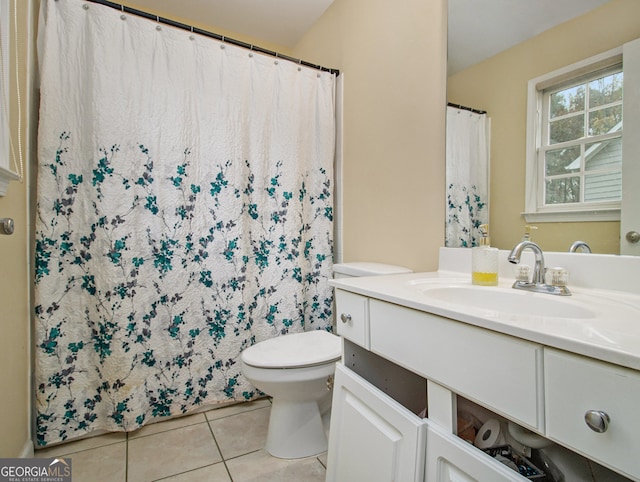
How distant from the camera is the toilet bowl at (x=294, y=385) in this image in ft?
A: 4.32

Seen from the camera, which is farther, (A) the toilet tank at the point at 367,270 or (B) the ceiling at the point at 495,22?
(A) the toilet tank at the point at 367,270

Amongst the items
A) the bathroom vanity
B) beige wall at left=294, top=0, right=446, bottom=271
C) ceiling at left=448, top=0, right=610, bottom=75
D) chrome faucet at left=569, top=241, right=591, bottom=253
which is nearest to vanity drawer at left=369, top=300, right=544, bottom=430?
the bathroom vanity

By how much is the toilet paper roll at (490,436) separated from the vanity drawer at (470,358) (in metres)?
0.19

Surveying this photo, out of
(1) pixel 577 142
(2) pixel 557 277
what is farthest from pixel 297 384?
(1) pixel 577 142

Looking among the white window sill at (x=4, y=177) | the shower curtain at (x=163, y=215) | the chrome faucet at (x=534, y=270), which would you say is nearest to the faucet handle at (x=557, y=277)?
the chrome faucet at (x=534, y=270)

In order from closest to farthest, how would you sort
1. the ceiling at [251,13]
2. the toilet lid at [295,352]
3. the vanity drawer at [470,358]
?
1. the vanity drawer at [470,358]
2. the toilet lid at [295,352]
3. the ceiling at [251,13]

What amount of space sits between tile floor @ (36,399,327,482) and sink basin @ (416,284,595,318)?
35.7 inches

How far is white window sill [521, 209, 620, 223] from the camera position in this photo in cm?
87

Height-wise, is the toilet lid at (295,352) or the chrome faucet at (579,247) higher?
the chrome faucet at (579,247)

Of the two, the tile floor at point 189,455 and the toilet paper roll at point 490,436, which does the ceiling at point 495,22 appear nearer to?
the toilet paper roll at point 490,436

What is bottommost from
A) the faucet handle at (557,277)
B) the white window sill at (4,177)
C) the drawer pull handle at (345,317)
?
the drawer pull handle at (345,317)

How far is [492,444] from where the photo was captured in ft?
2.45

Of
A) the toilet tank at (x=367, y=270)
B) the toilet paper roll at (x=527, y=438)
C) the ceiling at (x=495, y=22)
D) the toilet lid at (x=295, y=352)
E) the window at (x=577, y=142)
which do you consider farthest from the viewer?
the toilet tank at (x=367, y=270)

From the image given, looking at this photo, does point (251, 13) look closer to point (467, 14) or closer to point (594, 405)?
point (467, 14)
